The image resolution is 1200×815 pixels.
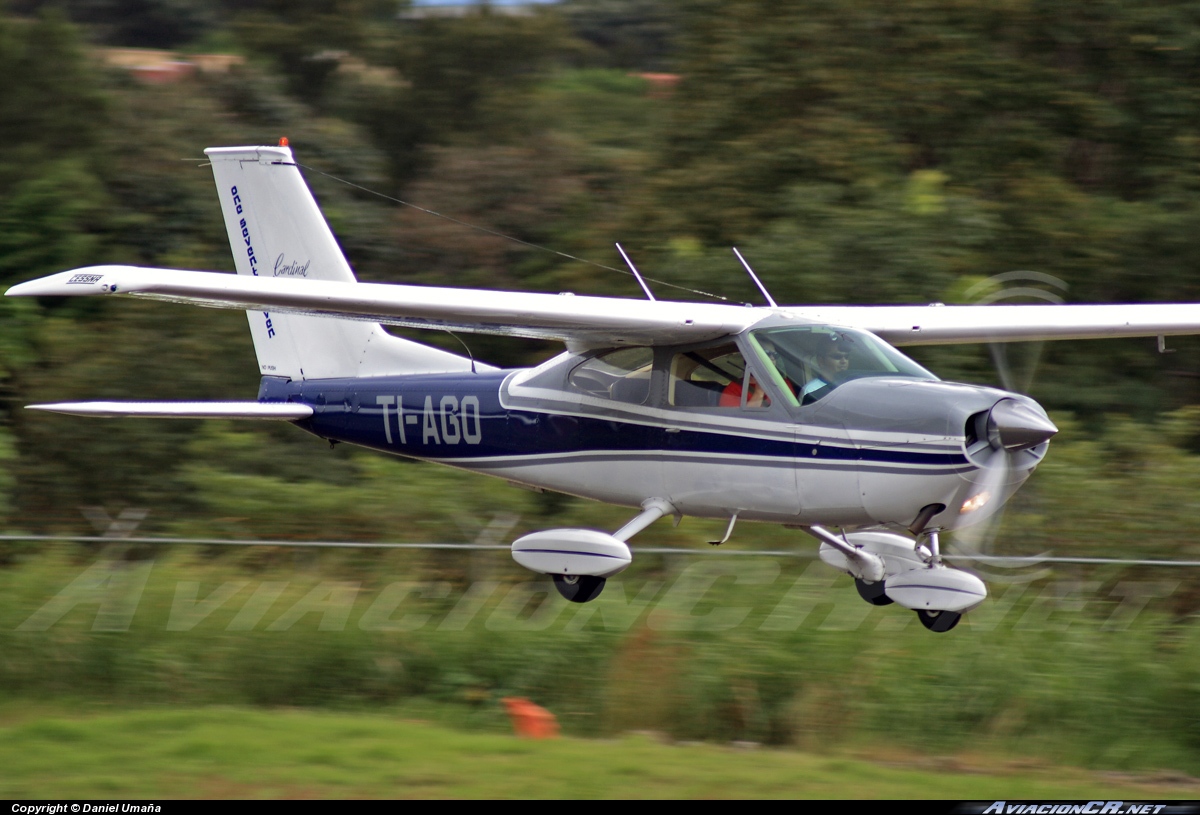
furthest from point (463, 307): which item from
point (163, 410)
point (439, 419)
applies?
point (163, 410)

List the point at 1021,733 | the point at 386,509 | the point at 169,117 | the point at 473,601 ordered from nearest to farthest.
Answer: the point at 1021,733 < the point at 473,601 < the point at 386,509 < the point at 169,117

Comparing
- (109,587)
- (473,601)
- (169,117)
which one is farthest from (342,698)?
(169,117)

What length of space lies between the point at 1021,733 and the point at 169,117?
23.4 metres

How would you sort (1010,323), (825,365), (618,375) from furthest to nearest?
1. (1010,323)
2. (618,375)
3. (825,365)

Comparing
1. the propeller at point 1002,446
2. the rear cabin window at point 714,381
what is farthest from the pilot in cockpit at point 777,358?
the propeller at point 1002,446

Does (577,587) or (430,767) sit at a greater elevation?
(577,587)

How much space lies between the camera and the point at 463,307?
839cm

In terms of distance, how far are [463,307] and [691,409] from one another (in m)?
1.64

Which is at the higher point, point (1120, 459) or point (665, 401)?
point (665, 401)

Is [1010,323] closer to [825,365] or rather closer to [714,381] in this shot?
[825,365]

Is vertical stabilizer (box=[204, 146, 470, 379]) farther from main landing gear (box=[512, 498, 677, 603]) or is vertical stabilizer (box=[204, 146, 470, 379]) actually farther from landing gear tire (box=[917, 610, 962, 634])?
landing gear tire (box=[917, 610, 962, 634])

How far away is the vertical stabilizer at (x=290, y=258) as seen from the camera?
1046 centimetres

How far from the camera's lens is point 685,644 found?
34.7 feet

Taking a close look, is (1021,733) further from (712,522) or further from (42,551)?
(42,551)
